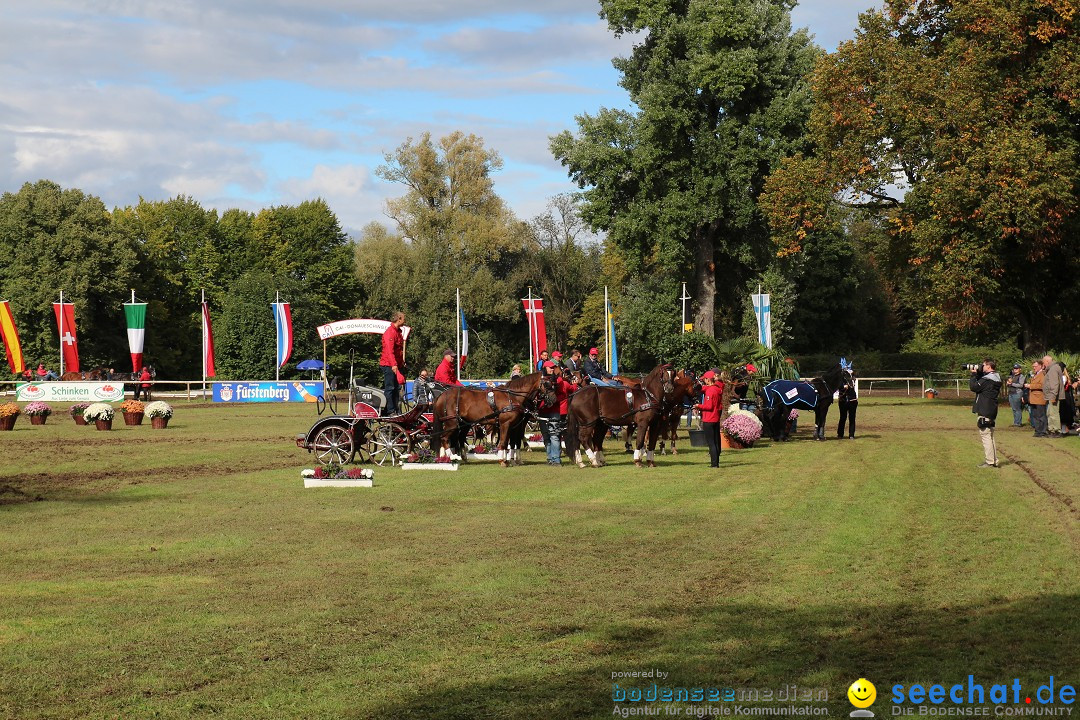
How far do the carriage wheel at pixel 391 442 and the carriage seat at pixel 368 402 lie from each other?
0.44 meters

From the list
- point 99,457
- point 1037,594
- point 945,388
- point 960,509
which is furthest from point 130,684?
point 945,388

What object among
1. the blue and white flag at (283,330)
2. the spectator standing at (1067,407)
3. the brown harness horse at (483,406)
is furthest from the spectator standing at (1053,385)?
the blue and white flag at (283,330)

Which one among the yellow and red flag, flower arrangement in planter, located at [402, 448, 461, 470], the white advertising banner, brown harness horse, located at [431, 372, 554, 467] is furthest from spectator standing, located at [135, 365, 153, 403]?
brown harness horse, located at [431, 372, 554, 467]

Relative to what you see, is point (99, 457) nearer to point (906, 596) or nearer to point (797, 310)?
point (906, 596)

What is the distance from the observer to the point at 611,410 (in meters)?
21.9

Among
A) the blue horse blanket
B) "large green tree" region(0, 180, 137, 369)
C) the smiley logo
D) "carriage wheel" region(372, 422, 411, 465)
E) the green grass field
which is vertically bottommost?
the green grass field

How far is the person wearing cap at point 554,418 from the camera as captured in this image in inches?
884

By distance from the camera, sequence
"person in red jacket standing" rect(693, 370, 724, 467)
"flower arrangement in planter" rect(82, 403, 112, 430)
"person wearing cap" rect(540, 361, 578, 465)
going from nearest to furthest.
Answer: "person in red jacket standing" rect(693, 370, 724, 467) → "person wearing cap" rect(540, 361, 578, 465) → "flower arrangement in planter" rect(82, 403, 112, 430)

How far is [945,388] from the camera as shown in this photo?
6588 cm

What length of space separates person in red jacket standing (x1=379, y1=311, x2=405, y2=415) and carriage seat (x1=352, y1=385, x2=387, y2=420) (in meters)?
0.13

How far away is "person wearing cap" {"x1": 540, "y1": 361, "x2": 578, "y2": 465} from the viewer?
22.5 meters

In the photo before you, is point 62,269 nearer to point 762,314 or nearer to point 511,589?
point 762,314

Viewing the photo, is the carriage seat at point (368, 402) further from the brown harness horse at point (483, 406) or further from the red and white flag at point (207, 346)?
the red and white flag at point (207, 346)

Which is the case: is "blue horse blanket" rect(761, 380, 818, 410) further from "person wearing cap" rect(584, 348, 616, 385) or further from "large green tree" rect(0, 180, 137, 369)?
"large green tree" rect(0, 180, 137, 369)
